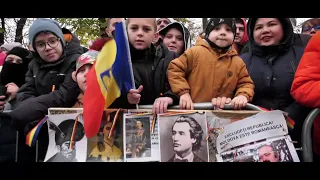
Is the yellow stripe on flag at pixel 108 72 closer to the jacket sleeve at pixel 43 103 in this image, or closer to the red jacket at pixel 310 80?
the jacket sleeve at pixel 43 103

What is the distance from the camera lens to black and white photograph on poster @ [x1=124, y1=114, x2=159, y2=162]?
101 inches

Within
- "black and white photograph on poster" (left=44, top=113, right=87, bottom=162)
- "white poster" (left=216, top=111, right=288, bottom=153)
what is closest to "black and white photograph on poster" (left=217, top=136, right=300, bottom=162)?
"white poster" (left=216, top=111, right=288, bottom=153)

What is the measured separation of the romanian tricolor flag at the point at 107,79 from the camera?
2529 millimetres

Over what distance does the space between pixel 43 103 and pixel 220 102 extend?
116 cm

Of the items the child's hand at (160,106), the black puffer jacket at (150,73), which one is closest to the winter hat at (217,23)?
the black puffer jacket at (150,73)

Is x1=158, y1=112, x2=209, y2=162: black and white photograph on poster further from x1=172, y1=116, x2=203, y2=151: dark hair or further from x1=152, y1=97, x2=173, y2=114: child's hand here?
x1=152, y1=97, x2=173, y2=114: child's hand

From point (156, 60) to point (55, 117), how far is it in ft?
2.65

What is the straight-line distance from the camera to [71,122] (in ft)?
8.59

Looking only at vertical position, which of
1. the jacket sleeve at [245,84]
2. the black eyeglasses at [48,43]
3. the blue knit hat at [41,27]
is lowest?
the jacket sleeve at [245,84]

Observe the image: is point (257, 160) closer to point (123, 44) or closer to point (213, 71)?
point (213, 71)

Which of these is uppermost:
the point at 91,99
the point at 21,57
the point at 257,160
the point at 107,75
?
the point at 21,57

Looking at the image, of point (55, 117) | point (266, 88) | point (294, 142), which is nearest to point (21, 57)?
point (55, 117)

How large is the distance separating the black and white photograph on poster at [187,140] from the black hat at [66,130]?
51 cm
